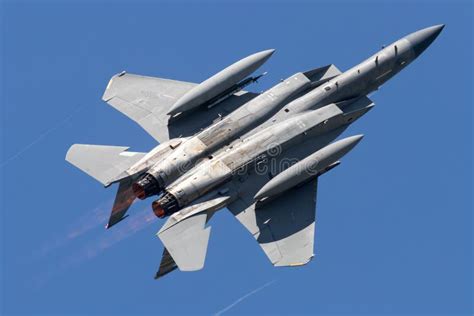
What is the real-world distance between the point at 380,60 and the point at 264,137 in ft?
23.1

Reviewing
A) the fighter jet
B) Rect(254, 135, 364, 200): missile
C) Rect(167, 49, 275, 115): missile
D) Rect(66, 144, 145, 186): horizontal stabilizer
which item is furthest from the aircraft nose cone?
Rect(66, 144, 145, 186): horizontal stabilizer

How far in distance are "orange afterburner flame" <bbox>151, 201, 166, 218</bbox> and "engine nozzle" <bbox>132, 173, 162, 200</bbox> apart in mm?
618

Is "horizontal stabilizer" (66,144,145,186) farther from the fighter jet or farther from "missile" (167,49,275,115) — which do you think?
"missile" (167,49,275,115)

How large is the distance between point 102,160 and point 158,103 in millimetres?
4192

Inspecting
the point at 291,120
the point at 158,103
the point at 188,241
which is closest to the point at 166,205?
the point at 188,241

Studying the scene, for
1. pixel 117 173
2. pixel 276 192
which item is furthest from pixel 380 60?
pixel 117 173

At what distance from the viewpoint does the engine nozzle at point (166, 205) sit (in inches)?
1586

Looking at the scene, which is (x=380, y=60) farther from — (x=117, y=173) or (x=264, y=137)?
(x=117, y=173)

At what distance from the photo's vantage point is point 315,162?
40531mm

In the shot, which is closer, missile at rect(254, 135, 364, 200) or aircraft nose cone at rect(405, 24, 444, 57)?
missile at rect(254, 135, 364, 200)

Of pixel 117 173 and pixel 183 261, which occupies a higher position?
pixel 117 173

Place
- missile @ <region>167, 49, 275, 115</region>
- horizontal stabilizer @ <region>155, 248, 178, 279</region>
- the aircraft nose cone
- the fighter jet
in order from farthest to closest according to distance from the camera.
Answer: the aircraft nose cone, missile @ <region>167, 49, 275, 115</region>, the fighter jet, horizontal stabilizer @ <region>155, 248, 178, 279</region>

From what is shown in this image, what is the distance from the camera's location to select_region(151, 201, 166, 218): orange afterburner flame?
132ft

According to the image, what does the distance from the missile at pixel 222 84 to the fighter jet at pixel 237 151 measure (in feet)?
0.14
